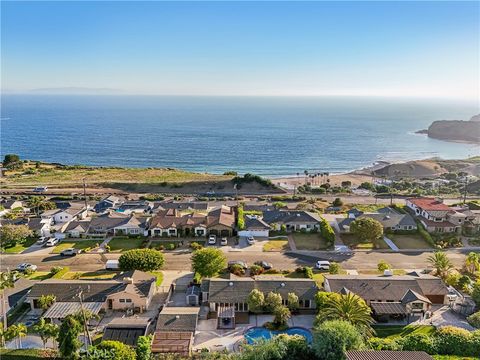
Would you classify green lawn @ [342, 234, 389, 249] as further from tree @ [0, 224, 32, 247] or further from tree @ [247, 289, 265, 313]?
tree @ [0, 224, 32, 247]

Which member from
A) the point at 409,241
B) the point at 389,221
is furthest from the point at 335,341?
the point at 389,221

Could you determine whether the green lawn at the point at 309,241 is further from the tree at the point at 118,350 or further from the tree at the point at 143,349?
the tree at the point at 118,350

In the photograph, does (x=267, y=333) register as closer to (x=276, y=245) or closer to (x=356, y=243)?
(x=276, y=245)

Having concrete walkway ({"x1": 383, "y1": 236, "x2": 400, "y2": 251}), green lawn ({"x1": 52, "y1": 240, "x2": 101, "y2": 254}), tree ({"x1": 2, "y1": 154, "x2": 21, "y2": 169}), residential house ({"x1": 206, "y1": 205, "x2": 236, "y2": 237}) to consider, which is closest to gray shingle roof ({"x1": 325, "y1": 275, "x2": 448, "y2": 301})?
concrete walkway ({"x1": 383, "y1": 236, "x2": 400, "y2": 251})

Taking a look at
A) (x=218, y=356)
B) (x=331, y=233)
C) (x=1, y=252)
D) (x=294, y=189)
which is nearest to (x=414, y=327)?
(x=218, y=356)

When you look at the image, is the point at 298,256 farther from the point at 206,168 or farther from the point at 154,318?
the point at 206,168

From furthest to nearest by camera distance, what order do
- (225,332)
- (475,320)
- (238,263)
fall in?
(238,263) < (475,320) < (225,332)
